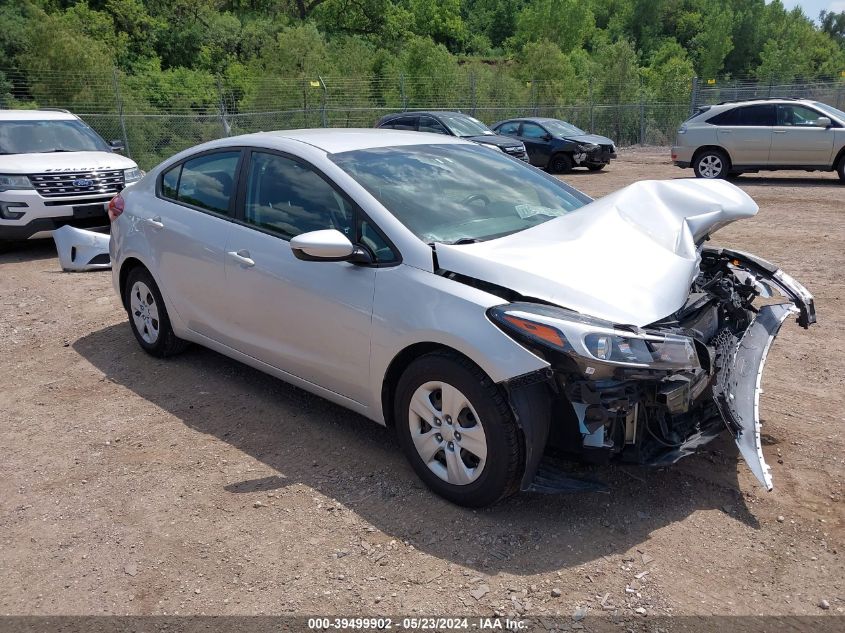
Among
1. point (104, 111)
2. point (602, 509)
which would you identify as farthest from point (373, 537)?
point (104, 111)

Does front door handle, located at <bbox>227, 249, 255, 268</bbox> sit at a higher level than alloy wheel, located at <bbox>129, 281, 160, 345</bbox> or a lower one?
higher

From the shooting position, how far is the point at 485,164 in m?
4.54

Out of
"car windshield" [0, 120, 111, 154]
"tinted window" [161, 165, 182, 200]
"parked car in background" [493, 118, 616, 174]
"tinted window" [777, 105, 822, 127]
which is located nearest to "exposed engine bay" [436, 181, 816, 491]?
"tinted window" [161, 165, 182, 200]

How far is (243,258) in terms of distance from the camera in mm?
4297

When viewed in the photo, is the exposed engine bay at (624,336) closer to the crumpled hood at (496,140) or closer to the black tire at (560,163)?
the crumpled hood at (496,140)

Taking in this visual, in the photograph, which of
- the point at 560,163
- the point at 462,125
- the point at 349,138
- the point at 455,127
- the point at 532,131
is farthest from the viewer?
the point at 532,131

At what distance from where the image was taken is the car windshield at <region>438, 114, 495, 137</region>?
1681cm

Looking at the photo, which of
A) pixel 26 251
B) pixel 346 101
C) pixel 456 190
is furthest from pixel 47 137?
pixel 346 101

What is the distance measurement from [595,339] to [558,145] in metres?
17.1

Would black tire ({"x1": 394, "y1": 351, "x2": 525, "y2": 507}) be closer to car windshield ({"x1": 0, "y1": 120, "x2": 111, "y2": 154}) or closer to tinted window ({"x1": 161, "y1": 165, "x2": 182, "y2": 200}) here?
tinted window ({"x1": 161, "y1": 165, "x2": 182, "y2": 200})

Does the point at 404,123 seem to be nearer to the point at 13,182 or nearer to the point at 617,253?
the point at 13,182

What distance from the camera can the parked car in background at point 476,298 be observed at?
3066mm

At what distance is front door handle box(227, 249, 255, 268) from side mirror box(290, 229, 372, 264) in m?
0.76

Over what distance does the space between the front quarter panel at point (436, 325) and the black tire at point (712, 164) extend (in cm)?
1385
